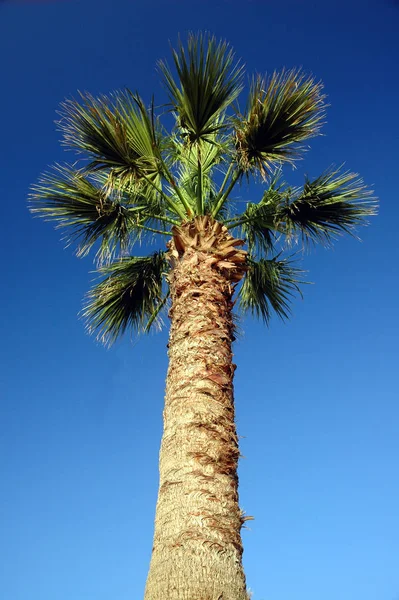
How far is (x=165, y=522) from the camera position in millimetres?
3930

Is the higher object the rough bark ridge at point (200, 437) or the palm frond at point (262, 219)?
the palm frond at point (262, 219)

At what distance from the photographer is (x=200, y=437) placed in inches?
167

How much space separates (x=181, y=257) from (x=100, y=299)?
2.25 metres

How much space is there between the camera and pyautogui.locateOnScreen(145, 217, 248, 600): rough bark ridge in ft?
12.0

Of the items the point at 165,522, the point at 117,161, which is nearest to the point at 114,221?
the point at 117,161

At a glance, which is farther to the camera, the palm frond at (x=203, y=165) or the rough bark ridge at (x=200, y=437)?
the palm frond at (x=203, y=165)

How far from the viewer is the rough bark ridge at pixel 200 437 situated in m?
3.66

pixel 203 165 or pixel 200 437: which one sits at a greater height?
pixel 203 165

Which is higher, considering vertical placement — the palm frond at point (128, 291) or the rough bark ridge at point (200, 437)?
the palm frond at point (128, 291)

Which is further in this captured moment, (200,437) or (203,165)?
(203,165)

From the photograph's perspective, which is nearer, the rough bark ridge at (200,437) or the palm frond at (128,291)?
the rough bark ridge at (200,437)

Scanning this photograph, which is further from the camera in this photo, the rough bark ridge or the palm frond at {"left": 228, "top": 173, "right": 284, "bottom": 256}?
the palm frond at {"left": 228, "top": 173, "right": 284, "bottom": 256}

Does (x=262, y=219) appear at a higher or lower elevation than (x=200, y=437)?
higher

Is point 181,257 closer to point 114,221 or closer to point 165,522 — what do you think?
point 114,221
